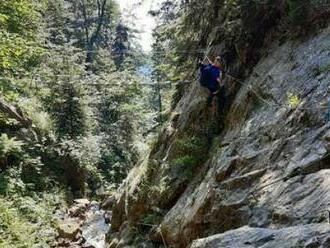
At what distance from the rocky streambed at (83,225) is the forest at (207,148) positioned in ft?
0.23

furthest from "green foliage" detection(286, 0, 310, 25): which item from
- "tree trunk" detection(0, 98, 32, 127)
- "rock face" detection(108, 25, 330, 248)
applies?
"tree trunk" detection(0, 98, 32, 127)

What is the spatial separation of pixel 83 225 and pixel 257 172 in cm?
1284

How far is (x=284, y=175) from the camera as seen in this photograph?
21.1 ft

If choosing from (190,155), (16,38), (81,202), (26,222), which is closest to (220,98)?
(190,155)

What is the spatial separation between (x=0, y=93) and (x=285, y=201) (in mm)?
11572

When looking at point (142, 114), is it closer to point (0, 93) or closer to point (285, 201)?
point (0, 93)

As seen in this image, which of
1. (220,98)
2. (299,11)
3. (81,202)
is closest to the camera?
(299,11)

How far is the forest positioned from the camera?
6.31 meters

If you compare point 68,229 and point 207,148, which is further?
point 68,229

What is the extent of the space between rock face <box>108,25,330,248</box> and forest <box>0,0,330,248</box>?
3 cm

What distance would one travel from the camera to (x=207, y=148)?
1047cm

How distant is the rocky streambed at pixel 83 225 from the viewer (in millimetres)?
15783

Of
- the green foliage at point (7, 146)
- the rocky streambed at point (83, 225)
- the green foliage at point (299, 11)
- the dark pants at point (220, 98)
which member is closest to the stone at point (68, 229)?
the rocky streambed at point (83, 225)

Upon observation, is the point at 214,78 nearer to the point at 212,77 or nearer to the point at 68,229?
the point at 212,77
